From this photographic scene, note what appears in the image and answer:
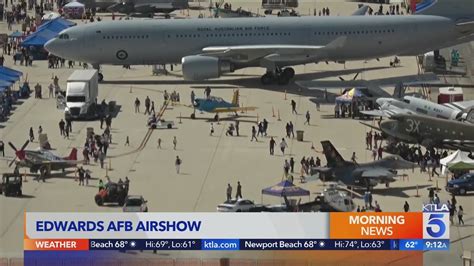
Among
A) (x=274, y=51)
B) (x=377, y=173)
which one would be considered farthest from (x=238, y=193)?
(x=274, y=51)

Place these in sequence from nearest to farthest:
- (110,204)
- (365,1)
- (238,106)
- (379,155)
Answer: (110,204) → (379,155) → (238,106) → (365,1)

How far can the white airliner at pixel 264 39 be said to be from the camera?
102m

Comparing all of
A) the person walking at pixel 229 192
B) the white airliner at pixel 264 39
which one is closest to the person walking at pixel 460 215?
the person walking at pixel 229 192

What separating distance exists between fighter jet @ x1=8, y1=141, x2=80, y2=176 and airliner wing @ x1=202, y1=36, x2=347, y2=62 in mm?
21445

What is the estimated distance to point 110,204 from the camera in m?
74.2

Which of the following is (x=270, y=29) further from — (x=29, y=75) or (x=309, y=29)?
(x=29, y=75)

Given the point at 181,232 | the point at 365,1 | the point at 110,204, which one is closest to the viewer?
the point at 181,232

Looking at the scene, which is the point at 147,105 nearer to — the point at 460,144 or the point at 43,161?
the point at 43,161

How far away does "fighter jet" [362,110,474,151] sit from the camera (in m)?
84.8

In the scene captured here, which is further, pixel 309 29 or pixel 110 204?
pixel 309 29

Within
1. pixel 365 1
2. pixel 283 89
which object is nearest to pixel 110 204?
pixel 283 89

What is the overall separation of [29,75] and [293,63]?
17.4 meters

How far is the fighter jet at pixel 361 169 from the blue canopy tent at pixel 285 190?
314 cm

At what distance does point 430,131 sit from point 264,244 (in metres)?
32.6
